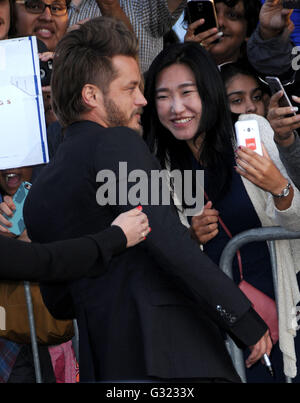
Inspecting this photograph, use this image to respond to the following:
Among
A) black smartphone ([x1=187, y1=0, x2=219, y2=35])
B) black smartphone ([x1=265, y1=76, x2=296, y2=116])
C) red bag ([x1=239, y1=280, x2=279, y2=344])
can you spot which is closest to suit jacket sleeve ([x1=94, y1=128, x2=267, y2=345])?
red bag ([x1=239, y1=280, x2=279, y2=344])

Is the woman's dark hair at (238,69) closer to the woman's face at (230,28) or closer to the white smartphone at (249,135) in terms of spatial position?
the woman's face at (230,28)

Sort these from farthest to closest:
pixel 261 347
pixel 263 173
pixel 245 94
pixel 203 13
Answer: pixel 245 94
pixel 203 13
pixel 263 173
pixel 261 347

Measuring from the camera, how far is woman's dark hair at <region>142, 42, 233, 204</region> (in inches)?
138

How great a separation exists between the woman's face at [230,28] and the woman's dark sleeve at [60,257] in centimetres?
279

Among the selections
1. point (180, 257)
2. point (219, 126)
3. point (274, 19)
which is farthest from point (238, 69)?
point (180, 257)

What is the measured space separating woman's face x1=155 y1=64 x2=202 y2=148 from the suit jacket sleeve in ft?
4.33

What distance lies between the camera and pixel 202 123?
Result: 3.62m

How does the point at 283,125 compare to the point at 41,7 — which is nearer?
the point at 283,125

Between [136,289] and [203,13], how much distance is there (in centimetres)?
262

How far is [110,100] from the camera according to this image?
255 cm

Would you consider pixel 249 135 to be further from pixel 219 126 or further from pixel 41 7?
pixel 41 7

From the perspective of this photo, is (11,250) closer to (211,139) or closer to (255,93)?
(211,139)

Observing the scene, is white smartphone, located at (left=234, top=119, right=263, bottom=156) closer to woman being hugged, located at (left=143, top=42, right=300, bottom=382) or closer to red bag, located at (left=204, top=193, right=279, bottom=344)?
woman being hugged, located at (left=143, top=42, right=300, bottom=382)

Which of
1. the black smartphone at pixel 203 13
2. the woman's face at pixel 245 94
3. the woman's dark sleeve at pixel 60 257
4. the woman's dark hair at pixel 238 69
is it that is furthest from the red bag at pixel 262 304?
the black smartphone at pixel 203 13
